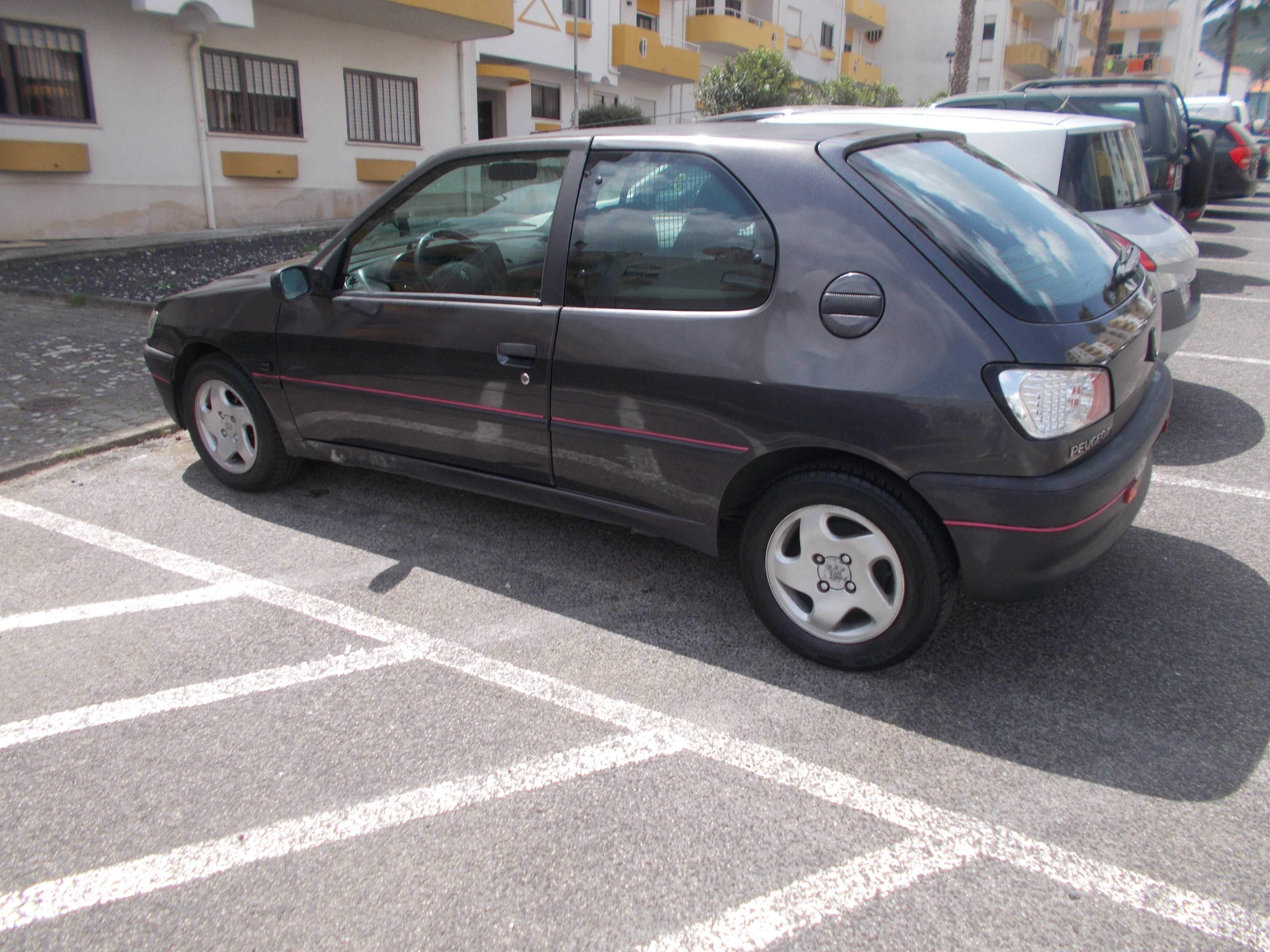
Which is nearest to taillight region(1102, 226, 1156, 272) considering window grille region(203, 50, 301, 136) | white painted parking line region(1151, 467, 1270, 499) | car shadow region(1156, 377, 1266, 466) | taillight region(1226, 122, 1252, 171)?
car shadow region(1156, 377, 1266, 466)

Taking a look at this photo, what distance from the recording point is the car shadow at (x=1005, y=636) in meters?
2.69

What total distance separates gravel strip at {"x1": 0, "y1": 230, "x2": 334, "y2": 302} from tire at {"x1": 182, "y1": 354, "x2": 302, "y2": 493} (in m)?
4.50

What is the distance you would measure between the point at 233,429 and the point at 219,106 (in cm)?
1343

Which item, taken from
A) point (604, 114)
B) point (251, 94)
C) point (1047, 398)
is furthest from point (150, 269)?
point (604, 114)

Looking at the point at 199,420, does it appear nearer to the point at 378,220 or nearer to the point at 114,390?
the point at 378,220

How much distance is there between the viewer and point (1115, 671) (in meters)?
3.03

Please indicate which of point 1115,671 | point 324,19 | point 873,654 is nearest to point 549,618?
point 873,654

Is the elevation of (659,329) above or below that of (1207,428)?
above

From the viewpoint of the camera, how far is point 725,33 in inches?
1259

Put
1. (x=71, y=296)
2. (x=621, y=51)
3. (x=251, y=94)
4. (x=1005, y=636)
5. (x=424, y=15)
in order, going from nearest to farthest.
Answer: (x=1005, y=636), (x=71, y=296), (x=251, y=94), (x=424, y=15), (x=621, y=51)

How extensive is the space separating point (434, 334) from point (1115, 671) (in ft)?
8.99

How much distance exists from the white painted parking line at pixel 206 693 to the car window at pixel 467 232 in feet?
4.63

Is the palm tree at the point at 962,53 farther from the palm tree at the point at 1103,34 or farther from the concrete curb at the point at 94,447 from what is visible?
the concrete curb at the point at 94,447

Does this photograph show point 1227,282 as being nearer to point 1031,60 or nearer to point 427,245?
point 427,245
